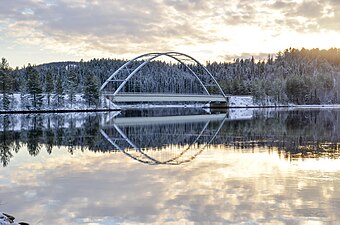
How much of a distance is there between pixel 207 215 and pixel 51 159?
12.8 m

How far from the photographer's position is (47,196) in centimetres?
1360

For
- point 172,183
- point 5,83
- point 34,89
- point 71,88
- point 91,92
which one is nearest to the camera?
point 172,183

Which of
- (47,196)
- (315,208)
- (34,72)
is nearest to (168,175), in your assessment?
(47,196)

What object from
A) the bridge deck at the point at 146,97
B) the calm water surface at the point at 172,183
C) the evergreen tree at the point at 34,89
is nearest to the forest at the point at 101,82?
the evergreen tree at the point at 34,89

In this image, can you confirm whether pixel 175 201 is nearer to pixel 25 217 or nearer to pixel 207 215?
pixel 207 215

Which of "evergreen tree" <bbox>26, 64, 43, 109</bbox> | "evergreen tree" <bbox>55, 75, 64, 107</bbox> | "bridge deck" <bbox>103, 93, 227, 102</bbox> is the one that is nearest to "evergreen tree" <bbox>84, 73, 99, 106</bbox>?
"bridge deck" <bbox>103, 93, 227, 102</bbox>

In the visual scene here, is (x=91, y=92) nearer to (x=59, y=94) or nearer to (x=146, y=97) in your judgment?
(x=59, y=94)

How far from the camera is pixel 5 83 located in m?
80.6

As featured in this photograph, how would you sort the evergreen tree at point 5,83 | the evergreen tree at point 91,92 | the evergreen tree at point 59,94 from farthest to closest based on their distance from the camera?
the evergreen tree at point 91,92
the evergreen tree at point 59,94
the evergreen tree at point 5,83

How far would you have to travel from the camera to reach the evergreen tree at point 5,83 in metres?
79.9

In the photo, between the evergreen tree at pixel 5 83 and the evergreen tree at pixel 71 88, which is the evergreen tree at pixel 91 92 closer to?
the evergreen tree at pixel 71 88

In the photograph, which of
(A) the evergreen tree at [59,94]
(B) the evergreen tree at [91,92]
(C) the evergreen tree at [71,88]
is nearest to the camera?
(A) the evergreen tree at [59,94]

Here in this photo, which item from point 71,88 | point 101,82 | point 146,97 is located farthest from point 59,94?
point 101,82

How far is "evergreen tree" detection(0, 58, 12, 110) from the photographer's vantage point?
79875mm
